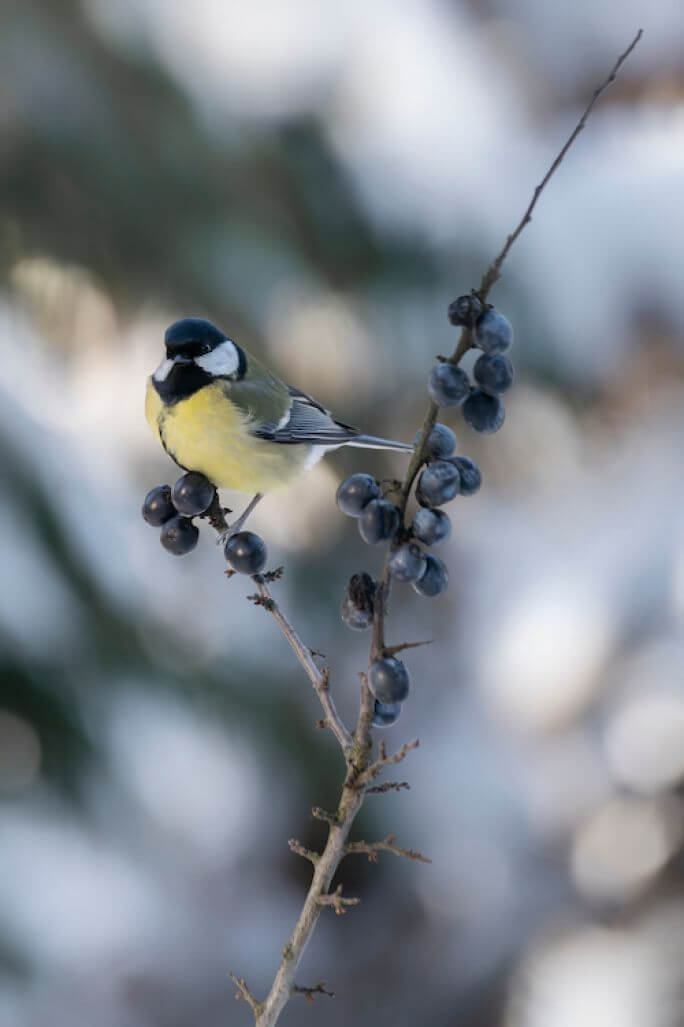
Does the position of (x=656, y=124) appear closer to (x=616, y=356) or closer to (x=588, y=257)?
(x=588, y=257)

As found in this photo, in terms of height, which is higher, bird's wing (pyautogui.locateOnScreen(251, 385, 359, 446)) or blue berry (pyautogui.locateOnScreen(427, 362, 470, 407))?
bird's wing (pyautogui.locateOnScreen(251, 385, 359, 446))

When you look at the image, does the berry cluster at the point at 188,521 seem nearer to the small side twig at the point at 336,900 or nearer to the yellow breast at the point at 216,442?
the yellow breast at the point at 216,442

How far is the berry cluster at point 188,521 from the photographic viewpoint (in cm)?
44

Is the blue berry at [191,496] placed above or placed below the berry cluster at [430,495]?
above

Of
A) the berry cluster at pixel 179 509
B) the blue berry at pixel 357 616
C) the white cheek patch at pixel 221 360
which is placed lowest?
the blue berry at pixel 357 616

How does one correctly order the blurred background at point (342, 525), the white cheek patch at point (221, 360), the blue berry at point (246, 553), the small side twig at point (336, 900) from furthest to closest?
the blurred background at point (342, 525)
the white cheek patch at point (221, 360)
the blue berry at point (246, 553)
the small side twig at point (336, 900)

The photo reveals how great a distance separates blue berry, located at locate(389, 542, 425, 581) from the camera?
0.34 m

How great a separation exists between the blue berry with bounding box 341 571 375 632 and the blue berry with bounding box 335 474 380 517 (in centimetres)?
4

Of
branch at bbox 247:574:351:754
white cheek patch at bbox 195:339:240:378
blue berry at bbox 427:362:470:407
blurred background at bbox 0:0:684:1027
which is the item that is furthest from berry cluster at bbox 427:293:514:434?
blurred background at bbox 0:0:684:1027

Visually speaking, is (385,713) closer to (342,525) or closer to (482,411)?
(482,411)

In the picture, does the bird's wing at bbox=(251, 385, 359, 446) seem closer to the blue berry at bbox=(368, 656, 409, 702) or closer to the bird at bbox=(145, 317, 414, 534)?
the bird at bbox=(145, 317, 414, 534)

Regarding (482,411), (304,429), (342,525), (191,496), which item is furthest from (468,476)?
(342,525)

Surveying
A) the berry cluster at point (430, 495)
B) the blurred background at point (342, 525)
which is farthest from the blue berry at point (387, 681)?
the blurred background at point (342, 525)

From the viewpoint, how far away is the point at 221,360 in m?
0.58
